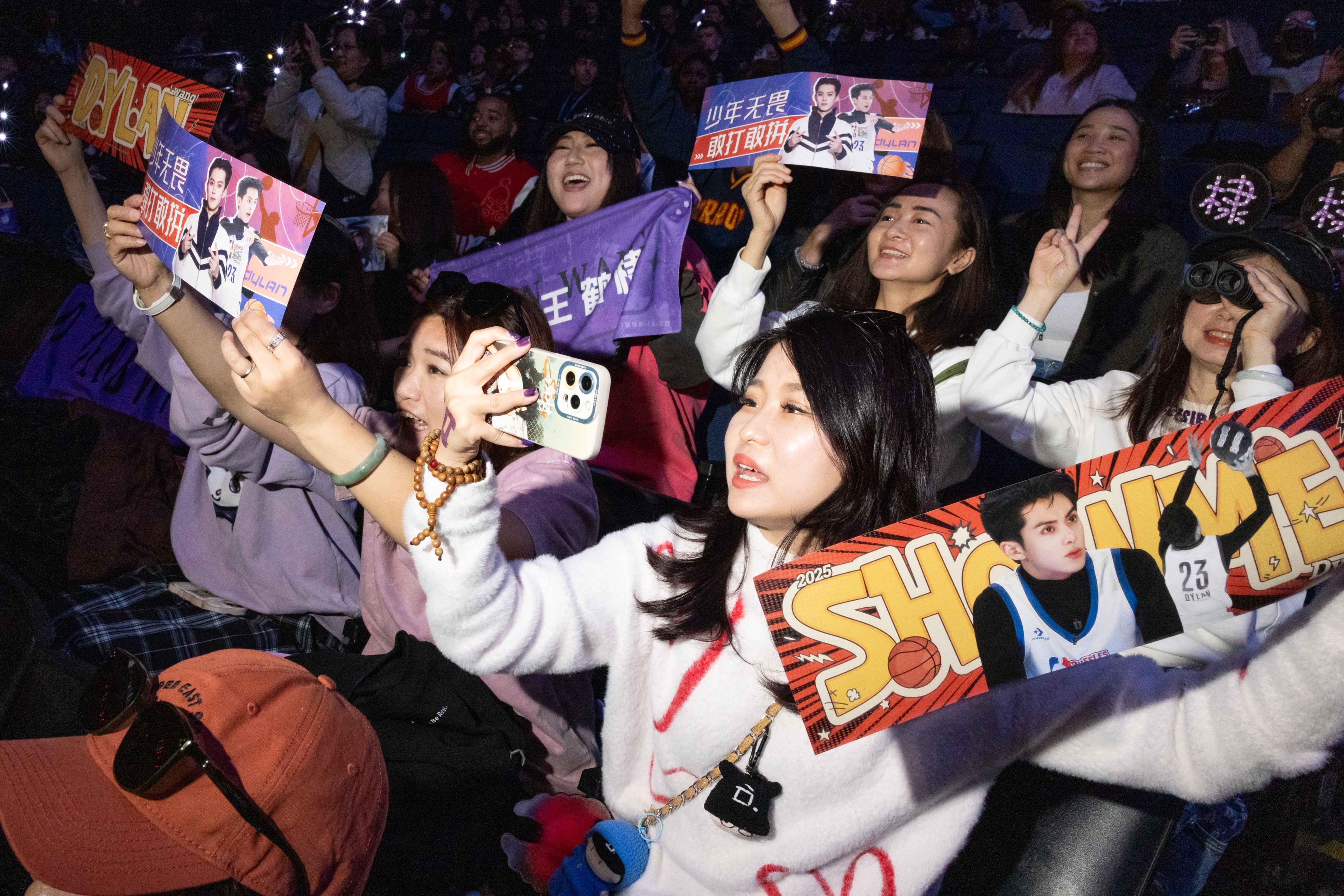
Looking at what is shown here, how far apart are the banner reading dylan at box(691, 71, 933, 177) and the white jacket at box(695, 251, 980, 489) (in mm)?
407

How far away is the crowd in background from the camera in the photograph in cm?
154

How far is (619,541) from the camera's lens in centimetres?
162

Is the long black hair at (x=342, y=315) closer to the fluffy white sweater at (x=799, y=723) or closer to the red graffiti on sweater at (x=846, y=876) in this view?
the fluffy white sweater at (x=799, y=723)

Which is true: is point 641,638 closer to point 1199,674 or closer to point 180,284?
point 1199,674

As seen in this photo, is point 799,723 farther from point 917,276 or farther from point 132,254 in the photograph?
point 132,254

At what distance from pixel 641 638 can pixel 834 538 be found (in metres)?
0.40

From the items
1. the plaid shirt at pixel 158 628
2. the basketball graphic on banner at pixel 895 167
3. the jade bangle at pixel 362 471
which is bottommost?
the plaid shirt at pixel 158 628

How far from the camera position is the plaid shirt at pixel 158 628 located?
89.3 inches

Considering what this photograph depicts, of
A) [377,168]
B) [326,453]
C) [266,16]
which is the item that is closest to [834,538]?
[326,453]

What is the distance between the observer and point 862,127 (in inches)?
102

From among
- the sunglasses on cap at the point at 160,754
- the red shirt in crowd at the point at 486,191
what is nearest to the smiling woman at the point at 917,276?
the sunglasses on cap at the point at 160,754

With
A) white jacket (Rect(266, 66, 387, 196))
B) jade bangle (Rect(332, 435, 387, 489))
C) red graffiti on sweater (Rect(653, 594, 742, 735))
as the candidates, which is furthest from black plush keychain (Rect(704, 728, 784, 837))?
white jacket (Rect(266, 66, 387, 196))

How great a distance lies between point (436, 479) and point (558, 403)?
0.21 m

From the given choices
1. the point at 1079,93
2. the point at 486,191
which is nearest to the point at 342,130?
the point at 486,191
